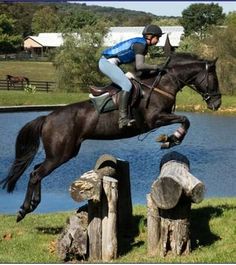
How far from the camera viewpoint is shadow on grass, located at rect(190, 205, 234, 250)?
7.92 metres

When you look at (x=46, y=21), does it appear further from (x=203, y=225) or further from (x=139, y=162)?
(x=203, y=225)

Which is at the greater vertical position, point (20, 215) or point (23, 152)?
point (23, 152)

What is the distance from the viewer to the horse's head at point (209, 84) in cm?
862

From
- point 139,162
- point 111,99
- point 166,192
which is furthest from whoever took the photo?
point 139,162

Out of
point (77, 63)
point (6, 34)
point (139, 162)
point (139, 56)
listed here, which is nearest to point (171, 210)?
point (139, 56)

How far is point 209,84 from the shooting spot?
28.3 ft

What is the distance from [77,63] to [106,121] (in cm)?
4124

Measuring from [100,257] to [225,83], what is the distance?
38.7 meters

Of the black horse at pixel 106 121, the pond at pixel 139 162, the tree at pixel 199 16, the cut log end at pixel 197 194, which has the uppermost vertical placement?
the black horse at pixel 106 121

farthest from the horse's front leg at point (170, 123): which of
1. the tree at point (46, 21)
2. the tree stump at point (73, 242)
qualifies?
the tree at point (46, 21)

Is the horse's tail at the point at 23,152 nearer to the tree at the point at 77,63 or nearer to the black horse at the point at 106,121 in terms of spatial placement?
the black horse at the point at 106,121

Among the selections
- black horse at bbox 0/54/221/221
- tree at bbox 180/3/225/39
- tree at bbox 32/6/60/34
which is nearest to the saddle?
black horse at bbox 0/54/221/221

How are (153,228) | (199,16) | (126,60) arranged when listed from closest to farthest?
(153,228), (126,60), (199,16)

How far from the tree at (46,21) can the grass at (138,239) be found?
11332 centimetres
